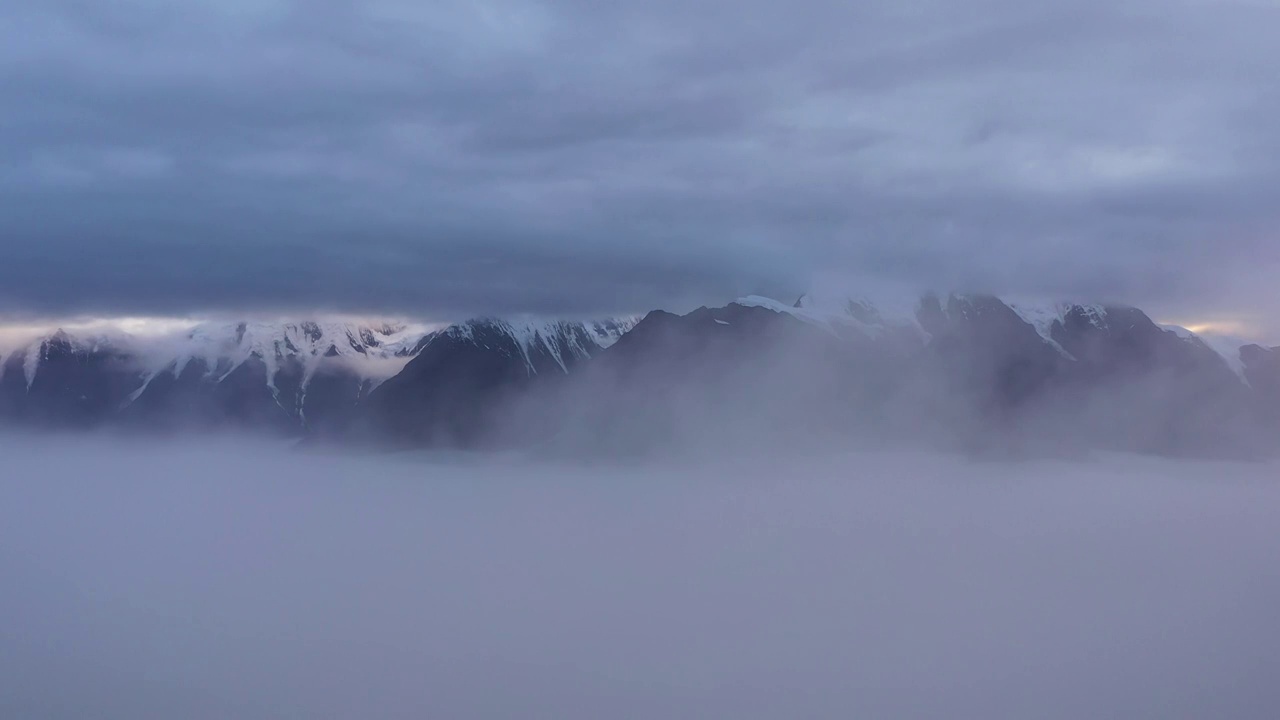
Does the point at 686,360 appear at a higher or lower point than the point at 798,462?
higher

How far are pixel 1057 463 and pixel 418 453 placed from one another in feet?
371

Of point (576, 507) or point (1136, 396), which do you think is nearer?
point (576, 507)

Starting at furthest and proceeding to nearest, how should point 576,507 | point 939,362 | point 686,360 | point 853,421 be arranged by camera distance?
point 686,360, point 939,362, point 853,421, point 576,507

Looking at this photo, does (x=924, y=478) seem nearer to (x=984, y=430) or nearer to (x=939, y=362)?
(x=984, y=430)

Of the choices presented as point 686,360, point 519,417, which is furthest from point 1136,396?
point 519,417

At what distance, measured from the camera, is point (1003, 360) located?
140250 millimetres

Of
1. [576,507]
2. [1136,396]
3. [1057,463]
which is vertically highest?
[1136,396]

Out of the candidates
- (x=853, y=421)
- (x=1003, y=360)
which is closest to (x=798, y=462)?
(x=853, y=421)

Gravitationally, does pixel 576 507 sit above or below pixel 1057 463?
below

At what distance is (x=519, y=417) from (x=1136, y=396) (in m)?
103

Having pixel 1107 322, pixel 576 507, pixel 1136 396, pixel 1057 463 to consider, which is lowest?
pixel 576 507

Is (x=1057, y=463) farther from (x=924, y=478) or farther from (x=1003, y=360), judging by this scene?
(x=1003, y=360)

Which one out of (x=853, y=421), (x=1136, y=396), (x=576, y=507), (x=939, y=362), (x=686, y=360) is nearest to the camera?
(x=576, y=507)

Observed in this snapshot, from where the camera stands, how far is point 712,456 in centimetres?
13538
